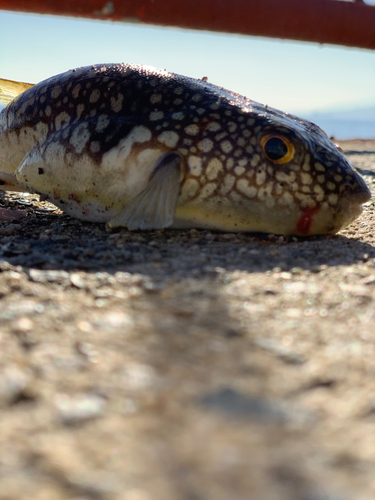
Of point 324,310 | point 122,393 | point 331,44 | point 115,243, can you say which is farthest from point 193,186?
point 331,44

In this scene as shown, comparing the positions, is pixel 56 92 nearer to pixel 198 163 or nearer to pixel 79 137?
pixel 79 137

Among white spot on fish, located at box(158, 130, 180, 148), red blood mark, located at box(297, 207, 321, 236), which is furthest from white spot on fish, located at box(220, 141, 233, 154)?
red blood mark, located at box(297, 207, 321, 236)

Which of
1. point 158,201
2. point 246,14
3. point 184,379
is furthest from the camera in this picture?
point 246,14

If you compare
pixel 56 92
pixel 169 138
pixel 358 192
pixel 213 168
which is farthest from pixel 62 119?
pixel 358 192

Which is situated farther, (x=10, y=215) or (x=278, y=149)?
(x=10, y=215)

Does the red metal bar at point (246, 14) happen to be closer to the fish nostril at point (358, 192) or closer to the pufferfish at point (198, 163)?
the pufferfish at point (198, 163)

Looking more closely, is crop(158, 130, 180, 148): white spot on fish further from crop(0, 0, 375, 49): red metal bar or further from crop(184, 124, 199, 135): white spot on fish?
crop(0, 0, 375, 49): red metal bar
